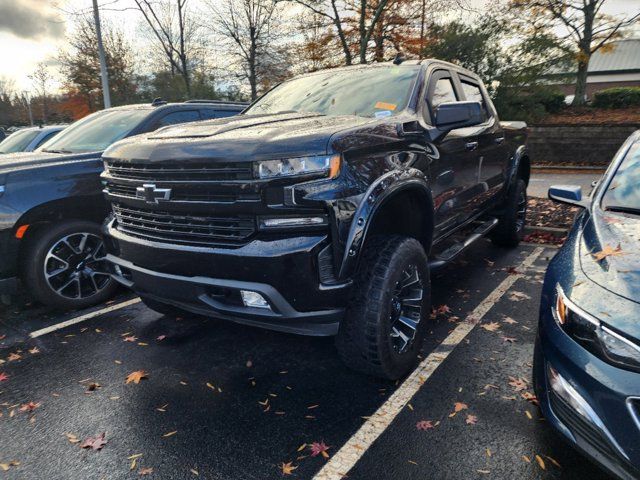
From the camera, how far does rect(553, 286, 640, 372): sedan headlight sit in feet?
5.67

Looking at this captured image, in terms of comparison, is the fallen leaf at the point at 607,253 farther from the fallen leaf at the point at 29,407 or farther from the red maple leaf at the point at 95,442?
the fallen leaf at the point at 29,407

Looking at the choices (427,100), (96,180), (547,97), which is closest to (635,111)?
(547,97)

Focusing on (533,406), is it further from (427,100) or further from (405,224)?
(427,100)

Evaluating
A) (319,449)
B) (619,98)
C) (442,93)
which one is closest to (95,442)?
(319,449)

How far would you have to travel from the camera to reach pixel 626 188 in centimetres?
285

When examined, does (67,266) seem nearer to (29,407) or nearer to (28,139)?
(29,407)

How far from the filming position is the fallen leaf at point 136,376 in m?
3.12

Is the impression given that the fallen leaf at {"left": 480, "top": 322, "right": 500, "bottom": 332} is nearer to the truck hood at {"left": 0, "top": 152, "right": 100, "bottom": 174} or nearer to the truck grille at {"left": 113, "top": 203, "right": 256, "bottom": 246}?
the truck grille at {"left": 113, "top": 203, "right": 256, "bottom": 246}

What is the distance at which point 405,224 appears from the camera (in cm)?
331

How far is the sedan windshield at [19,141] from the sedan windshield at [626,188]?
9.72 m

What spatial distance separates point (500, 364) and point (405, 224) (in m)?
1.19

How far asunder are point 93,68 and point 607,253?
109 feet

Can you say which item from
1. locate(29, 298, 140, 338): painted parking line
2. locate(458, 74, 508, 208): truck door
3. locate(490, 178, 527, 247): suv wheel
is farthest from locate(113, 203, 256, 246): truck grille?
locate(490, 178, 527, 247): suv wheel

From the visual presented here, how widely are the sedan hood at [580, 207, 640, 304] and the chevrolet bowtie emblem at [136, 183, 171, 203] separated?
88.9 inches
